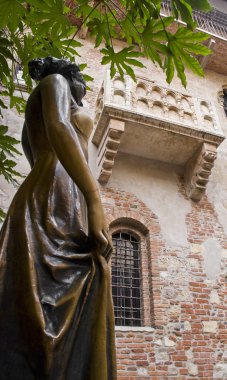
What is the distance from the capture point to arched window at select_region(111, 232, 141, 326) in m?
5.60

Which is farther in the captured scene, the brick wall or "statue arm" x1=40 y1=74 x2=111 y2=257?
the brick wall

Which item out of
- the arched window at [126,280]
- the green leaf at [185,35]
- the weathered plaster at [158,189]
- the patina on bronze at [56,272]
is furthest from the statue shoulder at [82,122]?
the weathered plaster at [158,189]

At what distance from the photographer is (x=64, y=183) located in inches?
62.6

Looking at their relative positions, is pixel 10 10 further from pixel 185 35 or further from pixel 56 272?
pixel 56 272

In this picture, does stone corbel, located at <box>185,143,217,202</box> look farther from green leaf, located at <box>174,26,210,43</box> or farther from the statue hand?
the statue hand

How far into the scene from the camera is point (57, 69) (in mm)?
1925

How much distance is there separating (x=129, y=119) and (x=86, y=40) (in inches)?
160

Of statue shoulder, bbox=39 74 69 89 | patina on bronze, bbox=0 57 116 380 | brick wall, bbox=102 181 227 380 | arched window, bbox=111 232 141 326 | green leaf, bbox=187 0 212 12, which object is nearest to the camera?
patina on bronze, bbox=0 57 116 380

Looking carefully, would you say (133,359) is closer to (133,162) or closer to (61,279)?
(133,162)

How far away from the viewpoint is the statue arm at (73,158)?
1402 millimetres

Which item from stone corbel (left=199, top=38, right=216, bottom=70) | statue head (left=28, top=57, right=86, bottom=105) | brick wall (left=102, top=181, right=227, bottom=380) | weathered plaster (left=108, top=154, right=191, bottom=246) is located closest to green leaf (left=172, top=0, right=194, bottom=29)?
statue head (left=28, top=57, right=86, bottom=105)

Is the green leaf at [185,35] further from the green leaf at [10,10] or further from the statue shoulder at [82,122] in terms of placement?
the green leaf at [10,10]

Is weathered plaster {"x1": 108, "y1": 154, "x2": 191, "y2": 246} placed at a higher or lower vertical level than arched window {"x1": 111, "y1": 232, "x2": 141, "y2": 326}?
higher

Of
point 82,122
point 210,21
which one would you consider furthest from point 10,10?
point 210,21
